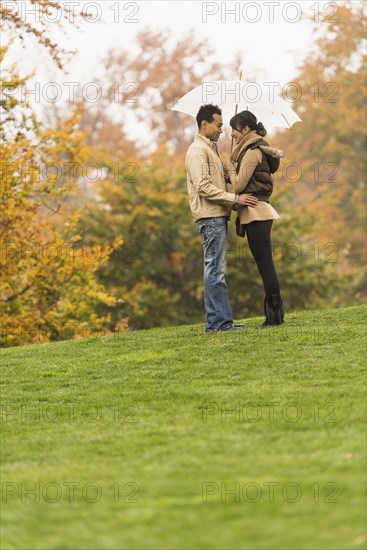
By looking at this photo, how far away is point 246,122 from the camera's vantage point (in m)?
9.87

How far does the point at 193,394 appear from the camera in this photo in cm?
765

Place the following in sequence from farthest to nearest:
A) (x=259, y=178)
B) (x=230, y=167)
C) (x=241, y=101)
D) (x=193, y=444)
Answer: (x=241, y=101) < (x=230, y=167) < (x=259, y=178) < (x=193, y=444)

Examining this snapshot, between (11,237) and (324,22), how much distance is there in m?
23.4

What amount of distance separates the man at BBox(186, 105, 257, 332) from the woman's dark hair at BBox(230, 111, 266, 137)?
5.9 inches

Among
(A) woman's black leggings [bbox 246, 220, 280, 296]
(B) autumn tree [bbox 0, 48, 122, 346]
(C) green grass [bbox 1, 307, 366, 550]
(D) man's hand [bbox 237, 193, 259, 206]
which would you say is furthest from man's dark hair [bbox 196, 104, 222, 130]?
(B) autumn tree [bbox 0, 48, 122, 346]

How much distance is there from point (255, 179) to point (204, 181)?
0.54 meters

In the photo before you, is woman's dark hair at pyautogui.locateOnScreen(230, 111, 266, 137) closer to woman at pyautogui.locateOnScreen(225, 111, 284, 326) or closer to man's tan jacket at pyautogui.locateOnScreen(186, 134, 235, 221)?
woman at pyautogui.locateOnScreen(225, 111, 284, 326)

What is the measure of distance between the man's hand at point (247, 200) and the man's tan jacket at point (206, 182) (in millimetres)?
83

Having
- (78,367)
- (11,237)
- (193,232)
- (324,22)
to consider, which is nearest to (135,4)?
(11,237)

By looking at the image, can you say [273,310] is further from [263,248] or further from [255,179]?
[255,179]

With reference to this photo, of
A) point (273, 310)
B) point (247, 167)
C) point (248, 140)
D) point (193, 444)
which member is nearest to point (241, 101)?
point (248, 140)

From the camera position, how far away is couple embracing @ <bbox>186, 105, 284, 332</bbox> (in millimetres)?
9828

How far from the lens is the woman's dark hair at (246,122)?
9859mm

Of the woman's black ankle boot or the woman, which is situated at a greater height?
the woman
